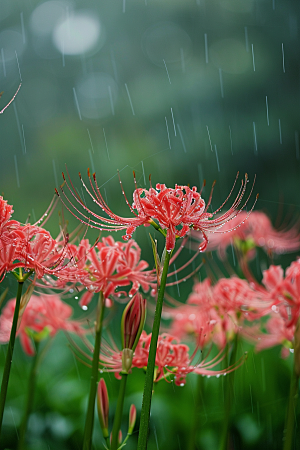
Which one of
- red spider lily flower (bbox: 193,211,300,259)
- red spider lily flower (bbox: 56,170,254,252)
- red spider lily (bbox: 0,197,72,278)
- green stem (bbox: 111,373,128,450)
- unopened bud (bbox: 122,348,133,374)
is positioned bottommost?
green stem (bbox: 111,373,128,450)

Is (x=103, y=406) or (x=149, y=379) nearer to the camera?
(x=149, y=379)

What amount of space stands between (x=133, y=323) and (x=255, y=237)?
0.47 metres

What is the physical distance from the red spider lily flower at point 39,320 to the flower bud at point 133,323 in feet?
0.77

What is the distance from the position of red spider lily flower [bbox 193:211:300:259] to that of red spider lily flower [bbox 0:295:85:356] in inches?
12.7

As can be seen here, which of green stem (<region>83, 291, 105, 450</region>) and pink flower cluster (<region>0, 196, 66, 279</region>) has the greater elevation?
pink flower cluster (<region>0, 196, 66, 279</region>)

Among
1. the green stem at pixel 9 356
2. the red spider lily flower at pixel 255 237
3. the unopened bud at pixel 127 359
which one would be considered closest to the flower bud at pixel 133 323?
the unopened bud at pixel 127 359

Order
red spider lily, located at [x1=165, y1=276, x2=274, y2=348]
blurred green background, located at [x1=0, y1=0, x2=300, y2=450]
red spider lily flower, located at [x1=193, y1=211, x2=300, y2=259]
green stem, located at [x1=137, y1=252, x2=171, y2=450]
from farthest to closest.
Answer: blurred green background, located at [x1=0, y1=0, x2=300, y2=450] → red spider lily flower, located at [x1=193, y1=211, x2=300, y2=259] → red spider lily, located at [x1=165, y1=276, x2=274, y2=348] → green stem, located at [x1=137, y1=252, x2=171, y2=450]

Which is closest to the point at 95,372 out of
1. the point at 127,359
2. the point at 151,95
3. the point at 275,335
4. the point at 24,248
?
the point at 127,359

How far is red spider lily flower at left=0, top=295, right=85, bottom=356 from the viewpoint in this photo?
2.17 feet

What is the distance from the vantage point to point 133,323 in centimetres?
45

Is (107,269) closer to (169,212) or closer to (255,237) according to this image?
(169,212)

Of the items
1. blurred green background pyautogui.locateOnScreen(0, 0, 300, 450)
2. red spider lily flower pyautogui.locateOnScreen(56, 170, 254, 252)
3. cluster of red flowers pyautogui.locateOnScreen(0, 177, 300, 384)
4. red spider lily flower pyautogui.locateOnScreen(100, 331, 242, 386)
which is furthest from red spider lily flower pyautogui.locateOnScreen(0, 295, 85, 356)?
blurred green background pyautogui.locateOnScreen(0, 0, 300, 450)

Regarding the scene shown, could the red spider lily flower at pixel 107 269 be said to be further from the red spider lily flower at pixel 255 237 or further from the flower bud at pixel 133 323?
the red spider lily flower at pixel 255 237

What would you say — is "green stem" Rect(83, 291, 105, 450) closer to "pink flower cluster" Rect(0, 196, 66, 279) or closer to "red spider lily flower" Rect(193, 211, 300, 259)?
"pink flower cluster" Rect(0, 196, 66, 279)
